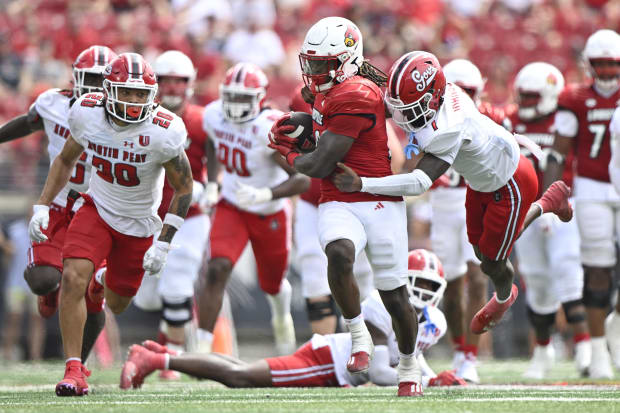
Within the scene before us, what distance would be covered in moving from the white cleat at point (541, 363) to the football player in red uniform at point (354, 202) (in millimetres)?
2433

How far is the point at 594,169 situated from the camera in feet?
24.5

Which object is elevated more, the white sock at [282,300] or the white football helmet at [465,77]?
the white football helmet at [465,77]

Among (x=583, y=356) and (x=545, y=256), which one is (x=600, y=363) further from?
(x=545, y=256)

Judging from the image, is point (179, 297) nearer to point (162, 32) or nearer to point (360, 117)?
point (360, 117)

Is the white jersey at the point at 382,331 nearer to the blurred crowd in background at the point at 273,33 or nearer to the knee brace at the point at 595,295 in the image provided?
the knee brace at the point at 595,295

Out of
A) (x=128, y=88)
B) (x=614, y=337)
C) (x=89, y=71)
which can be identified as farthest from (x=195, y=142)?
(x=614, y=337)

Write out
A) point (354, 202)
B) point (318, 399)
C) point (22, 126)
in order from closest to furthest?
point (318, 399)
point (354, 202)
point (22, 126)

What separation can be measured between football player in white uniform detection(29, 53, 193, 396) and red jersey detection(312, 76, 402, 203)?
34.2 inches

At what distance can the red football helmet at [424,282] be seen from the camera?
595 centimetres

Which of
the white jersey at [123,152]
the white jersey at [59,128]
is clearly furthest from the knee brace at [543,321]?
the white jersey at [59,128]

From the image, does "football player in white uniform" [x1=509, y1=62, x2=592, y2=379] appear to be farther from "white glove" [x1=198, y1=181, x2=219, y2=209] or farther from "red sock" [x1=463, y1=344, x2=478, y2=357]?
"white glove" [x1=198, y1=181, x2=219, y2=209]

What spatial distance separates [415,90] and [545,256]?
3225mm

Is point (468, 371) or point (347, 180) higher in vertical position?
point (347, 180)

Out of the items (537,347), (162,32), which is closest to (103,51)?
(537,347)
